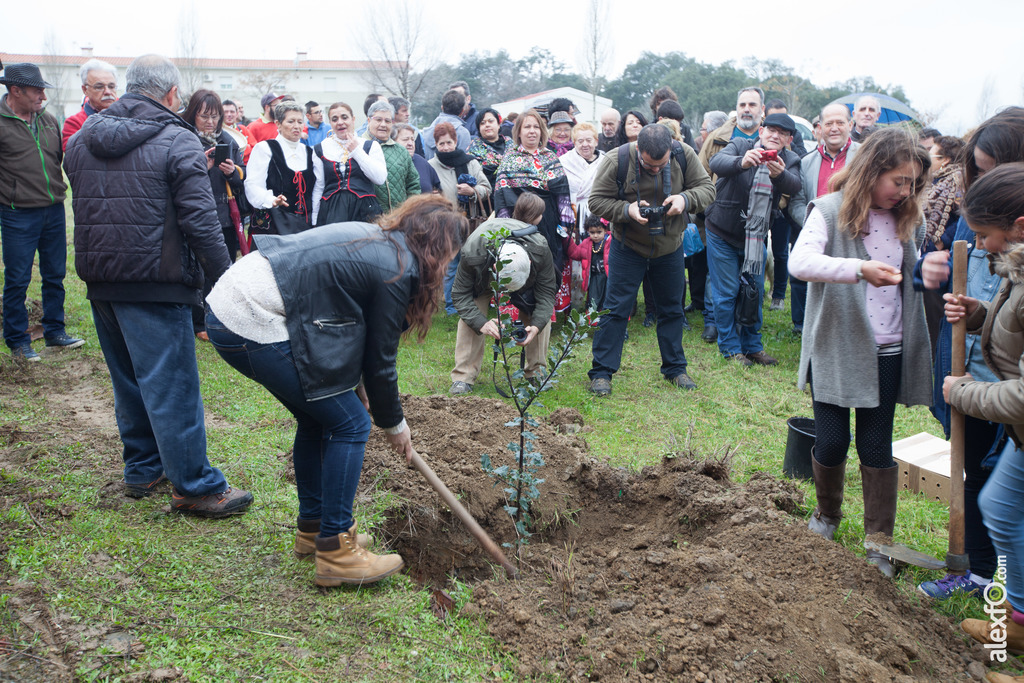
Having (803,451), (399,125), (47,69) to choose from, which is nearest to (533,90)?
(47,69)

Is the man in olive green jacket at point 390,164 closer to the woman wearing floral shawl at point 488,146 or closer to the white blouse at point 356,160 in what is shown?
the white blouse at point 356,160

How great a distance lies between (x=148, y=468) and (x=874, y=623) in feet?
11.7

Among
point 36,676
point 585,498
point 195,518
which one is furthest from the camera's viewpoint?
point 585,498

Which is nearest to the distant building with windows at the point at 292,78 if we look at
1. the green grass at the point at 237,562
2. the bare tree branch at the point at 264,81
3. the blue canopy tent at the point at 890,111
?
the bare tree branch at the point at 264,81

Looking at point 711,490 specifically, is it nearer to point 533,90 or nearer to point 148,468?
point 148,468

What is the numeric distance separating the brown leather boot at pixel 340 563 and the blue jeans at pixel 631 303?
11.5 ft

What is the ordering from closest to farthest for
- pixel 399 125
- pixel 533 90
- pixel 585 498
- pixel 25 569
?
pixel 25 569 < pixel 585 498 < pixel 399 125 < pixel 533 90

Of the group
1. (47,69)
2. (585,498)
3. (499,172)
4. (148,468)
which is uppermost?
(47,69)

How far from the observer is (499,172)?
7.13 m

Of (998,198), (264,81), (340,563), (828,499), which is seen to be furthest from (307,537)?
(264,81)

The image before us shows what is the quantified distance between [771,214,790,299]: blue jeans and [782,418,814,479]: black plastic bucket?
3.91m

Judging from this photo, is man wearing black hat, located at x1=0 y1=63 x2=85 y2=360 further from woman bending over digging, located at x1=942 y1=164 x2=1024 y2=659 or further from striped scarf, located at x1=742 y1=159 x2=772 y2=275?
woman bending over digging, located at x1=942 y1=164 x2=1024 y2=659

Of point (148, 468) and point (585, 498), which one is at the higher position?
point (148, 468)

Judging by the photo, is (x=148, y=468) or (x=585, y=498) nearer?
(x=148, y=468)
